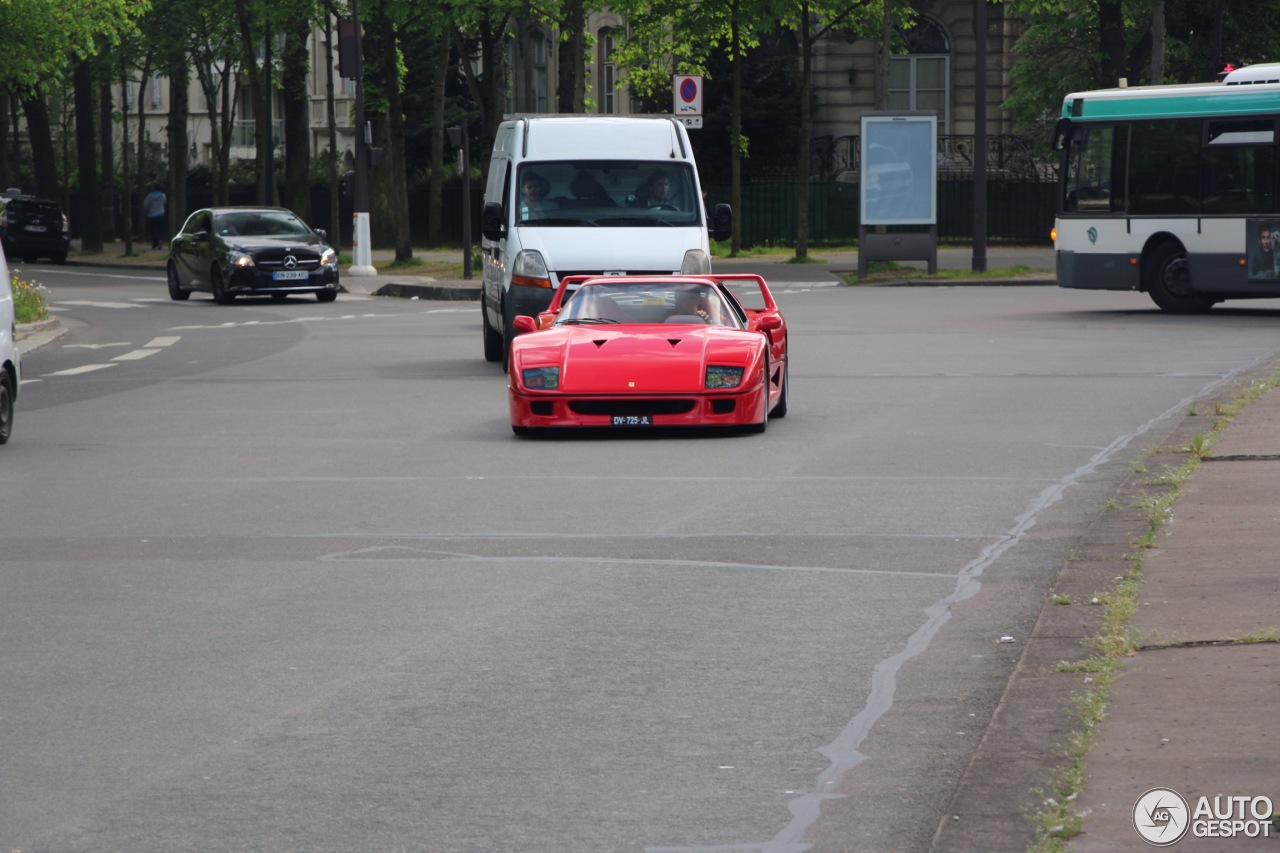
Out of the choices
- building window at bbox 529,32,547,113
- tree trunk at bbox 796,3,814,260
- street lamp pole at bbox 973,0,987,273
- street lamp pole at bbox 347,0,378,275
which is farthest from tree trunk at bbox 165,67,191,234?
street lamp pole at bbox 973,0,987,273

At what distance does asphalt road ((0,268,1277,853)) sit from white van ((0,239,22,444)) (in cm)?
23

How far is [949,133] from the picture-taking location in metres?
60.8

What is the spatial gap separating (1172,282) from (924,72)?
34331 millimetres

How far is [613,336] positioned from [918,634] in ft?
24.6

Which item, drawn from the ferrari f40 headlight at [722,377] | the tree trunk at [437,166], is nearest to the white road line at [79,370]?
the ferrari f40 headlight at [722,377]

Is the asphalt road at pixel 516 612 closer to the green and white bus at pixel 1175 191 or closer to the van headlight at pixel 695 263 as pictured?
the van headlight at pixel 695 263

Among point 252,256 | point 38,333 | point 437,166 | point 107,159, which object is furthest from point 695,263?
point 107,159

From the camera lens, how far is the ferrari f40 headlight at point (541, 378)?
1443 centimetres

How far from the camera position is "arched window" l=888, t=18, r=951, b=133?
60.8 m

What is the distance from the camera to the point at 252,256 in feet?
114

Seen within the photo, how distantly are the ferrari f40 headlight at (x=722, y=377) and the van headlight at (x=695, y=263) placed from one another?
603cm

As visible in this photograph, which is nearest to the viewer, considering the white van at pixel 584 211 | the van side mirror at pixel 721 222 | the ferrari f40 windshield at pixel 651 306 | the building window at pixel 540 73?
the ferrari f40 windshield at pixel 651 306

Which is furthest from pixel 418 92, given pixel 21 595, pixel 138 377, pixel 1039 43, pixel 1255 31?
pixel 21 595

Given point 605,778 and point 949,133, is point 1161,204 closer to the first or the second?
point 605,778
